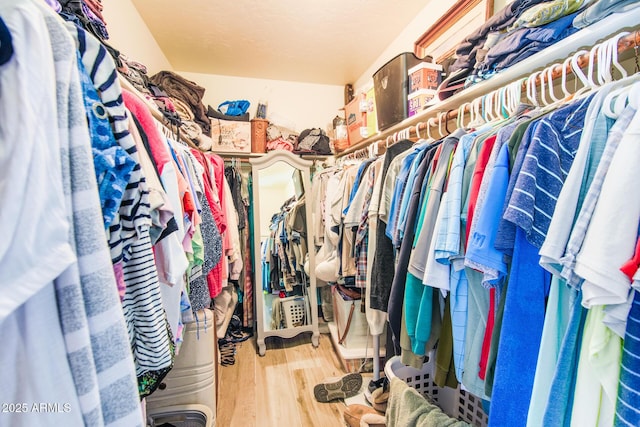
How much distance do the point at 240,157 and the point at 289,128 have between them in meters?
0.56

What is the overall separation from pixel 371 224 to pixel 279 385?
4.38 ft

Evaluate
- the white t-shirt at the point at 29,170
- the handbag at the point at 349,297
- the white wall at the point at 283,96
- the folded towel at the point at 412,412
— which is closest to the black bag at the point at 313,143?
the white wall at the point at 283,96

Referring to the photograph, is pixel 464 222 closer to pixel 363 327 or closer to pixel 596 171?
pixel 596 171

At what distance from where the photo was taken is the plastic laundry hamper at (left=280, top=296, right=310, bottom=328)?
2349 millimetres

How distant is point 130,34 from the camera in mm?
1599

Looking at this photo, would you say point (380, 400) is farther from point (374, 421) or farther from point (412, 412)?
point (412, 412)

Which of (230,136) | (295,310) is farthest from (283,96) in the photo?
(295,310)

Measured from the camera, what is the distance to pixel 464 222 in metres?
0.76

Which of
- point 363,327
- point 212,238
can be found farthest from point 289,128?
point 363,327

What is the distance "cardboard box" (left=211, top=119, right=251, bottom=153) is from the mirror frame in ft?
0.70

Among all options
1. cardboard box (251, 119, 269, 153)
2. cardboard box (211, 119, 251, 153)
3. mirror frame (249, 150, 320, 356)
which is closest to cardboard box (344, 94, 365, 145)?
mirror frame (249, 150, 320, 356)

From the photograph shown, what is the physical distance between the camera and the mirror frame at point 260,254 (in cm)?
224

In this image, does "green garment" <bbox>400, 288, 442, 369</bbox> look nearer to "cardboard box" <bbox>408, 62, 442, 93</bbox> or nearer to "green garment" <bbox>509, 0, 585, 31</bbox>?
"green garment" <bbox>509, 0, 585, 31</bbox>

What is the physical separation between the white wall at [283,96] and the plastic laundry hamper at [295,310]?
5.46 ft
